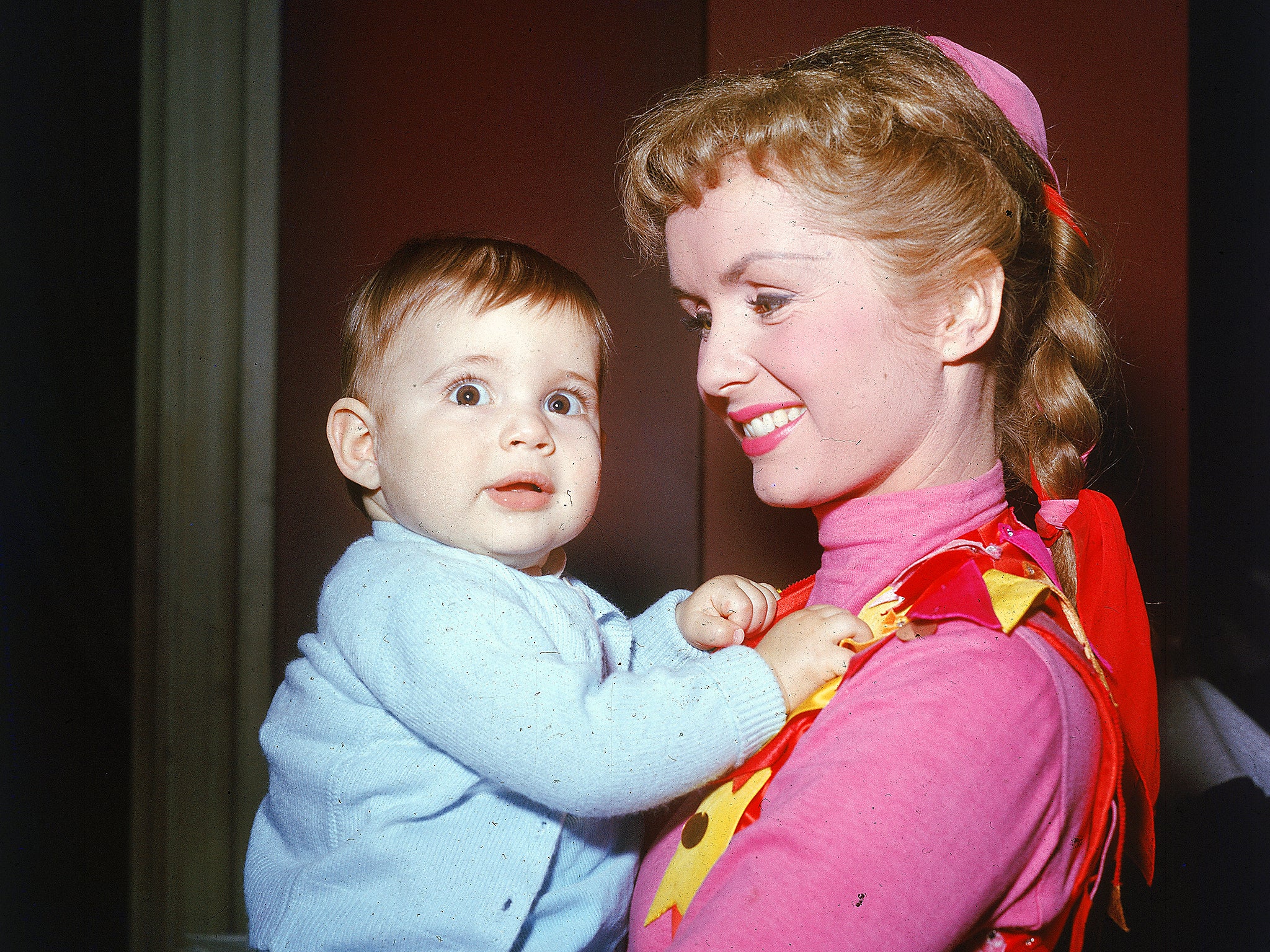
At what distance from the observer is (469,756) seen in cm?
66

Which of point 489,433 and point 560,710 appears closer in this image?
point 560,710

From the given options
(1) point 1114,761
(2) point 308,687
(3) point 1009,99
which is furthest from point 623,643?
(3) point 1009,99

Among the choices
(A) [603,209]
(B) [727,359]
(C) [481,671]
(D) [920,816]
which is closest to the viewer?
(D) [920,816]

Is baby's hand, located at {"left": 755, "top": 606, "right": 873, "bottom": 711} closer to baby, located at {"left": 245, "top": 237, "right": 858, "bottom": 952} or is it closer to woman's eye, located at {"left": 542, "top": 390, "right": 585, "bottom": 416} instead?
baby, located at {"left": 245, "top": 237, "right": 858, "bottom": 952}

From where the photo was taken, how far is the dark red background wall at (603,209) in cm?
108

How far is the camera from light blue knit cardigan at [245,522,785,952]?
638mm

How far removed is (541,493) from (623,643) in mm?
181

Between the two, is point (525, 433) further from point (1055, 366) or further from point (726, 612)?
point (1055, 366)

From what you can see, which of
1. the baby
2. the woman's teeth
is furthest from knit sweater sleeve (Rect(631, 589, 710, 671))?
the woman's teeth

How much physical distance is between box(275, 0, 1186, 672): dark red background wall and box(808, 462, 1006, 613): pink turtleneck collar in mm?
454

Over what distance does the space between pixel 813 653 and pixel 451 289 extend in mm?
441

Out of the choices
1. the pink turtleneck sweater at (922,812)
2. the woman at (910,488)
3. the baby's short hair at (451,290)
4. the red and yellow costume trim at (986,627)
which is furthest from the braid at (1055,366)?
the baby's short hair at (451,290)

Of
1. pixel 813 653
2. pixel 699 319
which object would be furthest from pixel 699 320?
pixel 813 653

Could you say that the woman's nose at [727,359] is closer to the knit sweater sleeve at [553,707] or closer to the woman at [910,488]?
the woman at [910,488]
